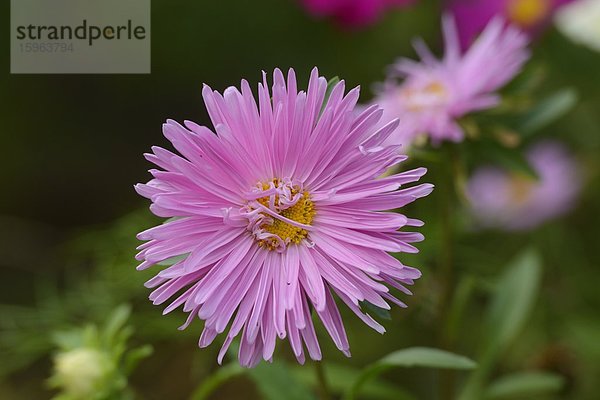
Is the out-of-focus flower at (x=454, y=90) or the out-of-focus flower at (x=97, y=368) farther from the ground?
the out-of-focus flower at (x=454, y=90)

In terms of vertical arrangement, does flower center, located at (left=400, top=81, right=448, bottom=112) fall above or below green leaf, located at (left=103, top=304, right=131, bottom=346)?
above

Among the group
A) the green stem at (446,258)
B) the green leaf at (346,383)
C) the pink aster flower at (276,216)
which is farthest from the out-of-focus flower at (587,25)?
the pink aster flower at (276,216)

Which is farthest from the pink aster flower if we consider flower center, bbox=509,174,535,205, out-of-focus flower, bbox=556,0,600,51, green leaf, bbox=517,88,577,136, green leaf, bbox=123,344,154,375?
flower center, bbox=509,174,535,205

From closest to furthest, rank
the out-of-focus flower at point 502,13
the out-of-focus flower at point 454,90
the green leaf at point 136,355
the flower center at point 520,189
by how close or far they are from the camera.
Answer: the green leaf at point 136,355
the out-of-focus flower at point 454,90
the out-of-focus flower at point 502,13
the flower center at point 520,189

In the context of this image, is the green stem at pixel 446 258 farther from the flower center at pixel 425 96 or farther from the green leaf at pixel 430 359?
the green leaf at pixel 430 359

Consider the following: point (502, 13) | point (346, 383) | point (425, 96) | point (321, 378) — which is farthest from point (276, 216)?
point (502, 13)

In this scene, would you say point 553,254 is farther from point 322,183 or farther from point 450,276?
point 322,183

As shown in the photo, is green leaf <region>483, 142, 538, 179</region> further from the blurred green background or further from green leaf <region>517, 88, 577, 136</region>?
the blurred green background
